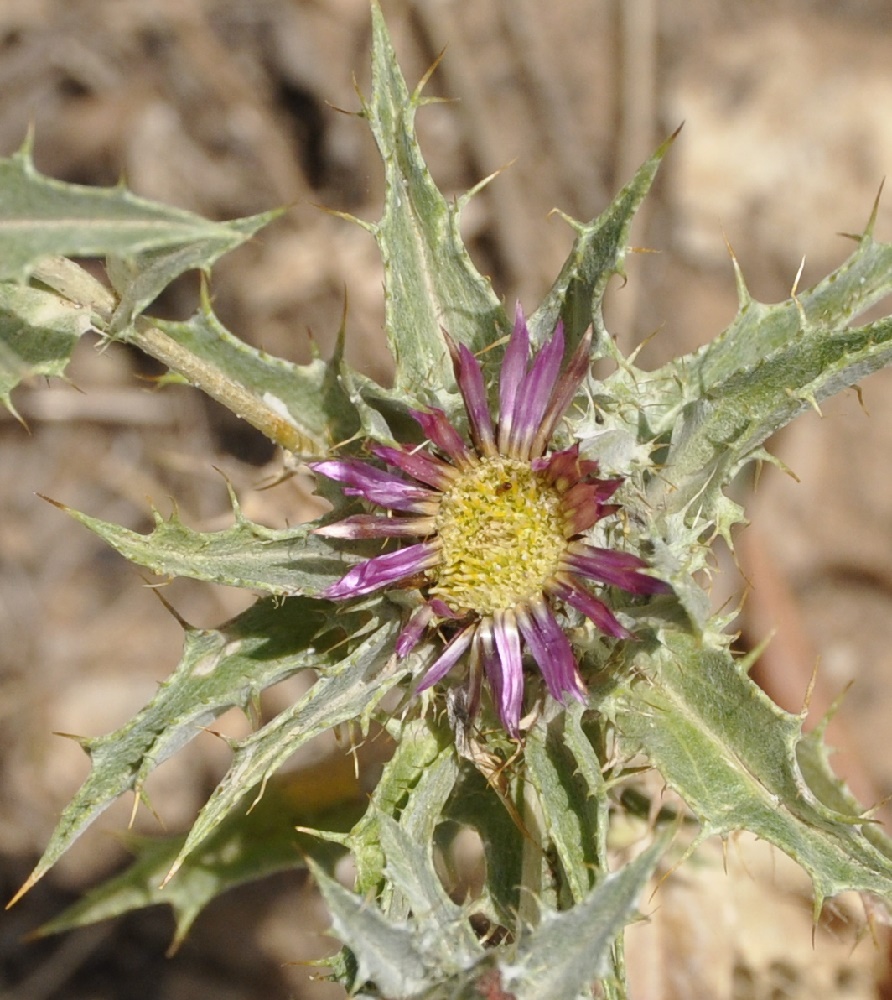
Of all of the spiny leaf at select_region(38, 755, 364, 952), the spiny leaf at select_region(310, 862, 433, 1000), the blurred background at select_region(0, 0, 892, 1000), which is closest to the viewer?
the spiny leaf at select_region(310, 862, 433, 1000)

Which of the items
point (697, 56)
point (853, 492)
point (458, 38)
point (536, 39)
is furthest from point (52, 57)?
point (853, 492)

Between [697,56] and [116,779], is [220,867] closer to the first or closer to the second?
[116,779]

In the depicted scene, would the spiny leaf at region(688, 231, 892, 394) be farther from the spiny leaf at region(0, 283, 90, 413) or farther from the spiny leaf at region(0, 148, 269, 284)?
the spiny leaf at region(0, 283, 90, 413)

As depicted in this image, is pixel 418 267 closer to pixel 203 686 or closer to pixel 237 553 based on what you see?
pixel 237 553

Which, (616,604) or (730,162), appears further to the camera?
(730,162)

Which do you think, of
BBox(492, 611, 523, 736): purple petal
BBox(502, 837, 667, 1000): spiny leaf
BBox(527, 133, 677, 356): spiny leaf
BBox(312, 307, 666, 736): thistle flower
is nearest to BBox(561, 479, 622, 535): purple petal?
BBox(312, 307, 666, 736): thistle flower

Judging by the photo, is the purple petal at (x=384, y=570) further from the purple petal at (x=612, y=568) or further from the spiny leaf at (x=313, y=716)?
the purple petal at (x=612, y=568)
